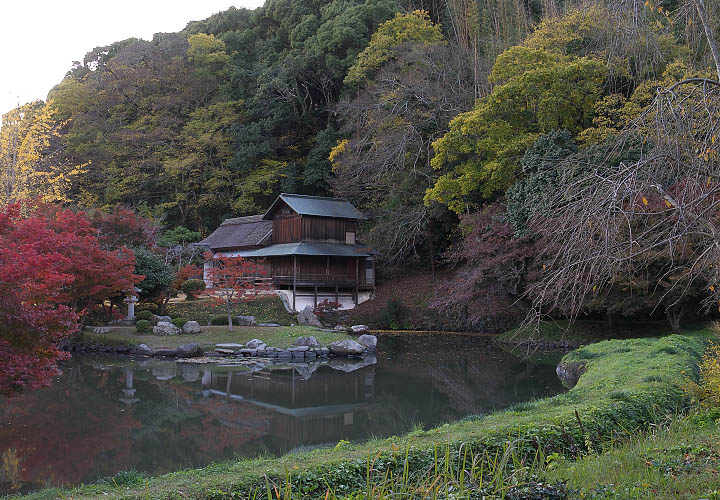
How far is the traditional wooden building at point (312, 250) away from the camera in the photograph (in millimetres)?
26609

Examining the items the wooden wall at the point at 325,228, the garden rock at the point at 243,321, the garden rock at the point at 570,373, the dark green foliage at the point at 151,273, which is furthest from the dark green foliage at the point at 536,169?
the dark green foliage at the point at 151,273

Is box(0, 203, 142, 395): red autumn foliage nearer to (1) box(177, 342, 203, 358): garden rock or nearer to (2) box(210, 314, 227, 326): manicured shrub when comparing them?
(1) box(177, 342, 203, 358): garden rock

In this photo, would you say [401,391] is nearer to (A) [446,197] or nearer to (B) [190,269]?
(A) [446,197]

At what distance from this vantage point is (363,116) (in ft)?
92.3

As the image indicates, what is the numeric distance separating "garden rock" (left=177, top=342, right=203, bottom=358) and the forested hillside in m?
8.51

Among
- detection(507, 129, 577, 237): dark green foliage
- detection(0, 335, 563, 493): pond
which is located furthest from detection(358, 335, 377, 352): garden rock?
detection(507, 129, 577, 237): dark green foliage

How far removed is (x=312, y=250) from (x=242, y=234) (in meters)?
6.27

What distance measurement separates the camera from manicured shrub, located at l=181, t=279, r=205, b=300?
25234 millimetres

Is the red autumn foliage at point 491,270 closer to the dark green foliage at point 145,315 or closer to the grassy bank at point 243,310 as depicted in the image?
the grassy bank at point 243,310

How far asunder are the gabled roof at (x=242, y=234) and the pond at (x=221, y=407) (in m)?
13.6

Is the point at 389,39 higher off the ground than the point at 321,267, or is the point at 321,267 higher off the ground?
the point at 389,39

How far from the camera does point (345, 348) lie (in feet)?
58.6

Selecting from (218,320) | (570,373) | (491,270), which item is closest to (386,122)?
(491,270)

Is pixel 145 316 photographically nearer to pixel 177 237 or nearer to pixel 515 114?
pixel 177 237
